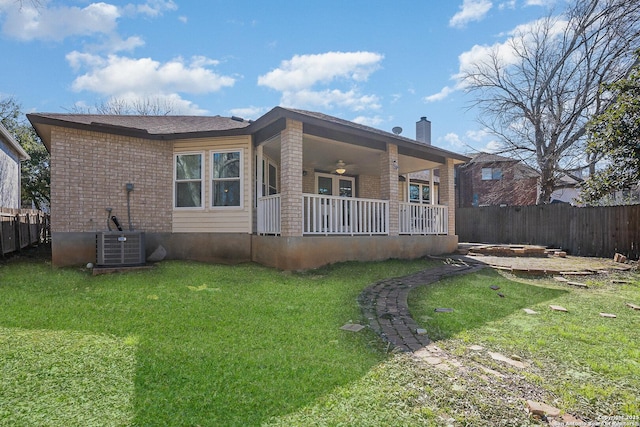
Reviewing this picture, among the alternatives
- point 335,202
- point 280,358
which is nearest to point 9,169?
point 335,202

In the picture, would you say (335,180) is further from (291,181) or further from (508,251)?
(508,251)

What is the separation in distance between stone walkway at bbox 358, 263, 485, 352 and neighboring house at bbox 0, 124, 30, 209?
13689 millimetres

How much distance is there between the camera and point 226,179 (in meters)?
8.55

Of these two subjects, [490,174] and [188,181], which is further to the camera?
[490,174]

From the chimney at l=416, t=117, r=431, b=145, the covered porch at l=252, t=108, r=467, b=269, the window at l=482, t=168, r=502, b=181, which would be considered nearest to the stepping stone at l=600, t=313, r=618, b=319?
the covered porch at l=252, t=108, r=467, b=269

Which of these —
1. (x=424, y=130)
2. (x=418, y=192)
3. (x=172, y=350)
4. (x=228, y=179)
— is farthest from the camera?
(x=424, y=130)

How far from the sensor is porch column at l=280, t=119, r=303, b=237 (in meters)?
7.25

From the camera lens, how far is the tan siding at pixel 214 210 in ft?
27.7

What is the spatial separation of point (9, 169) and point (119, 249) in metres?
10.3

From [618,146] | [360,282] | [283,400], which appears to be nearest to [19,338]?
[283,400]

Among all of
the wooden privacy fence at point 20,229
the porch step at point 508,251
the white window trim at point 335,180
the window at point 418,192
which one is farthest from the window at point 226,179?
the window at point 418,192

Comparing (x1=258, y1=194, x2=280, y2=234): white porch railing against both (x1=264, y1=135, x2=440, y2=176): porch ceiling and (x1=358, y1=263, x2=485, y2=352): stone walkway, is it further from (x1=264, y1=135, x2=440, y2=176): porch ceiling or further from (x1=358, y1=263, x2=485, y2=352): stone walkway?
(x1=358, y1=263, x2=485, y2=352): stone walkway

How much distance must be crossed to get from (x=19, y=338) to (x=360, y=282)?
4.80 metres

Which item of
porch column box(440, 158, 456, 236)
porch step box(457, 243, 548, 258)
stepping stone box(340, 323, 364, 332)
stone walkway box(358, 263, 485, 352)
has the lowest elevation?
stepping stone box(340, 323, 364, 332)
